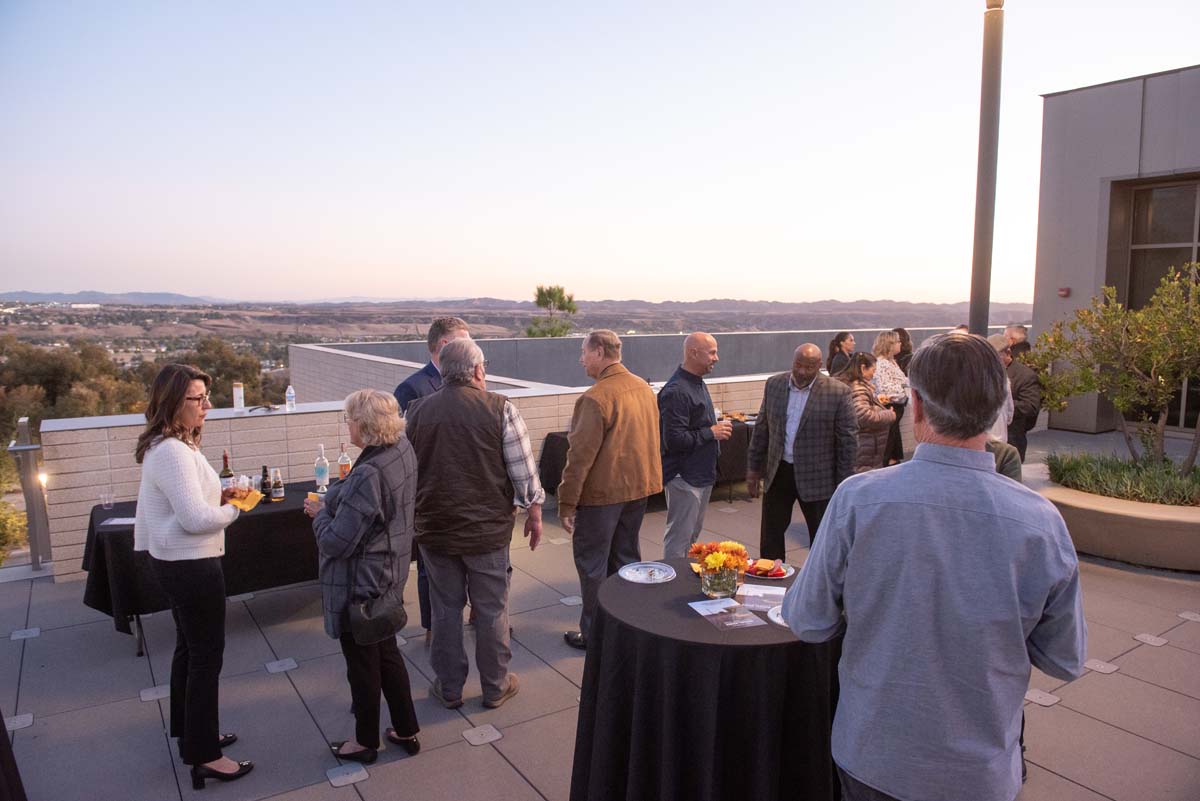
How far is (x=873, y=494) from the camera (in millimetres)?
1620

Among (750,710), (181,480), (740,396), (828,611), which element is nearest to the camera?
(828,611)

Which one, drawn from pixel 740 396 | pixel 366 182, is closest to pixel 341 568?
pixel 740 396

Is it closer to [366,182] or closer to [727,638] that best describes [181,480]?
[727,638]

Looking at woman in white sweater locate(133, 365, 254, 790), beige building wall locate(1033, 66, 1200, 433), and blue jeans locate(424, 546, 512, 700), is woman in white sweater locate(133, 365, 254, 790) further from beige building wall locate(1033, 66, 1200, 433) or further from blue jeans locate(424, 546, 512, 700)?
beige building wall locate(1033, 66, 1200, 433)

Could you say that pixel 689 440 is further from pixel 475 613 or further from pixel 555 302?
pixel 555 302

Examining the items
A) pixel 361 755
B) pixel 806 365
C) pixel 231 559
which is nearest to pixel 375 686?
pixel 361 755

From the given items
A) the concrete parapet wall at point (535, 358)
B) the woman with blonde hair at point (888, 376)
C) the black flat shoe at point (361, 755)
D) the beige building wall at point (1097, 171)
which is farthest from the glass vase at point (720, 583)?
the beige building wall at point (1097, 171)

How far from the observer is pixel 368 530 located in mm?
3150

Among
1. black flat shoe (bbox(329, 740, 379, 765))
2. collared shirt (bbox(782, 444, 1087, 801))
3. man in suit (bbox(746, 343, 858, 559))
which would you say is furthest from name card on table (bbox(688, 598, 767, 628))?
man in suit (bbox(746, 343, 858, 559))

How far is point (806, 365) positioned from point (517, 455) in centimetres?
205

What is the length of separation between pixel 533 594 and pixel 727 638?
3224 mm

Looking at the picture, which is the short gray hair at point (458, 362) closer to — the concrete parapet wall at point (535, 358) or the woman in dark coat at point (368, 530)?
the woman in dark coat at point (368, 530)

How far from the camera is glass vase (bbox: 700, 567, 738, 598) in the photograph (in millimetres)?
2967

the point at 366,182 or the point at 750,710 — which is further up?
the point at 366,182
